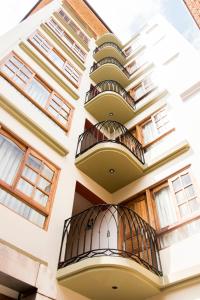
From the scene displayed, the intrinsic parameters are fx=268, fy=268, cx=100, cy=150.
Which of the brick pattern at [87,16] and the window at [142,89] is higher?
the brick pattern at [87,16]

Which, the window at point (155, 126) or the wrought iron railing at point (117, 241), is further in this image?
the window at point (155, 126)

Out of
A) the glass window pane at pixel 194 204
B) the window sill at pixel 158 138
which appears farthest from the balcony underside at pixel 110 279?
the window sill at pixel 158 138

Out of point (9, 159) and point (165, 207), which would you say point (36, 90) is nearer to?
point (9, 159)

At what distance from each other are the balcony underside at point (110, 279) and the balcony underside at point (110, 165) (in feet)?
10.6

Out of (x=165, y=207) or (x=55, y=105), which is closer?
(x=165, y=207)

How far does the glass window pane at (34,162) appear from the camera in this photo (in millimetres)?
6488

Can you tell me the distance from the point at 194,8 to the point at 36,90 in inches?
208

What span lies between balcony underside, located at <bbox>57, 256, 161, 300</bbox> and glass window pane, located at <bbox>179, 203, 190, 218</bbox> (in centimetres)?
154

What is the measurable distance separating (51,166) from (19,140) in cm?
106

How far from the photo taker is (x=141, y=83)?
12789mm

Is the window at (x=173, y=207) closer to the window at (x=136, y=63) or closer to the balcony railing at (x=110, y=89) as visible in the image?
the balcony railing at (x=110, y=89)

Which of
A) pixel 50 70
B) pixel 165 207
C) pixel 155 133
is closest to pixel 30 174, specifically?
pixel 165 207

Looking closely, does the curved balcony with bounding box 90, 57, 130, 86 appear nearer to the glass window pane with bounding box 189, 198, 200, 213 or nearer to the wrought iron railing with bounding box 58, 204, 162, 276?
the wrought iron railing with bounding box 58, 204, 162, 276

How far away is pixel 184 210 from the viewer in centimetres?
624
